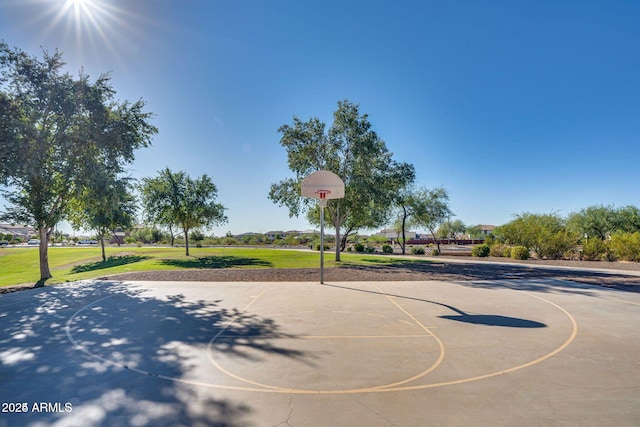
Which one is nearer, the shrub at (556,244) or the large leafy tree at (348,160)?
the large leafy tree at (348,160)

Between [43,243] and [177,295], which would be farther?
[43,243]

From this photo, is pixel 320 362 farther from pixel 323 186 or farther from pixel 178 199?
pixel 178 199

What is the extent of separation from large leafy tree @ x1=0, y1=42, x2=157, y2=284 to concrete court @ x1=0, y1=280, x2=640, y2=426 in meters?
6.43

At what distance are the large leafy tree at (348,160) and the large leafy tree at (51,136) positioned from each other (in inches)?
445

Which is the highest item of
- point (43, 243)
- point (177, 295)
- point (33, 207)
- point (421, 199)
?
point (421, 199)

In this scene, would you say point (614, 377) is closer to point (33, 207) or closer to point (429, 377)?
point (429, 377)

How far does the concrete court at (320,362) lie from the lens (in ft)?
12.2

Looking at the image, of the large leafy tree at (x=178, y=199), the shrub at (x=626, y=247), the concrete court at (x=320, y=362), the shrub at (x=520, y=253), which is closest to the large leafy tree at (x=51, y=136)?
the concrete court at (x=320, y=362)

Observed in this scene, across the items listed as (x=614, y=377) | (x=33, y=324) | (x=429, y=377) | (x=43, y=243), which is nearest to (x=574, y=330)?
(x=614, y=377)

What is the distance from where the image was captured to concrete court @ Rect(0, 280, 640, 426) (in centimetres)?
371

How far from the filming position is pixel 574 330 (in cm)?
712

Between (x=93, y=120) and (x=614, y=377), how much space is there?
20155 mm

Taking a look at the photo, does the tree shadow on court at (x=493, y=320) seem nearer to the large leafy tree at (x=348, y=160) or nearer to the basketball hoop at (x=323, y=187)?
the basketball hoop at (x=323, y=187)

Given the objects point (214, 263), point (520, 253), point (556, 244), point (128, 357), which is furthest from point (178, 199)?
point (556, 244)
